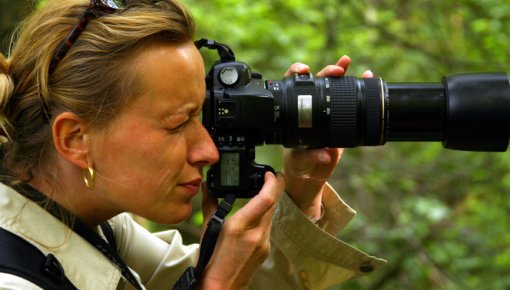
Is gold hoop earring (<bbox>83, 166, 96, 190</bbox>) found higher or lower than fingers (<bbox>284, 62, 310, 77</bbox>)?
lower

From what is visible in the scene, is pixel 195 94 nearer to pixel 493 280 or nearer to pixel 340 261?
pixel 340 261

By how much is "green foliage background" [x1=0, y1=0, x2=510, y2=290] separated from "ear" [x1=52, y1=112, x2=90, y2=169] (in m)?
2.48

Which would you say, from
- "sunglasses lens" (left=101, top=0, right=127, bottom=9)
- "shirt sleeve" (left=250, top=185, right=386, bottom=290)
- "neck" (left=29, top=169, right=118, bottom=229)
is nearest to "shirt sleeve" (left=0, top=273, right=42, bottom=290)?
"neck" (left=29, top=169, right=118, bottom=229)

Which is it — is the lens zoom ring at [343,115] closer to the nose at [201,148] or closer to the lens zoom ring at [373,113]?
the lens zoom ring at [373,113]

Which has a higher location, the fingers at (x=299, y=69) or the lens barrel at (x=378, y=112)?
the fingers at (x=299, y=69)

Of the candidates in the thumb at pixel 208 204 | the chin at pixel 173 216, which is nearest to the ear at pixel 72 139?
the chin at pixel 173 216

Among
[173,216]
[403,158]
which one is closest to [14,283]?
[173,216]

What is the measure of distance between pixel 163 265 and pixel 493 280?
311 centimetres

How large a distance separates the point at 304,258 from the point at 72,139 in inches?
37.2

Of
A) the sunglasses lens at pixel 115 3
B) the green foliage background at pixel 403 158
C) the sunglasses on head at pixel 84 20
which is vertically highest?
the sunglasses lens at pixel 115 3

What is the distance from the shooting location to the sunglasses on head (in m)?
1.85

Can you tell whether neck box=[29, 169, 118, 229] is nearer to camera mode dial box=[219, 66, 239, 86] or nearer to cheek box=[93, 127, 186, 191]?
cheek box=[93, 127, 186, 191]

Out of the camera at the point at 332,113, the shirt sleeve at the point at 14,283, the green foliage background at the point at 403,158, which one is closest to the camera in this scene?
the shirt sleeve at the point at 14,283

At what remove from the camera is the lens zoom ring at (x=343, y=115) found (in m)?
2.24
